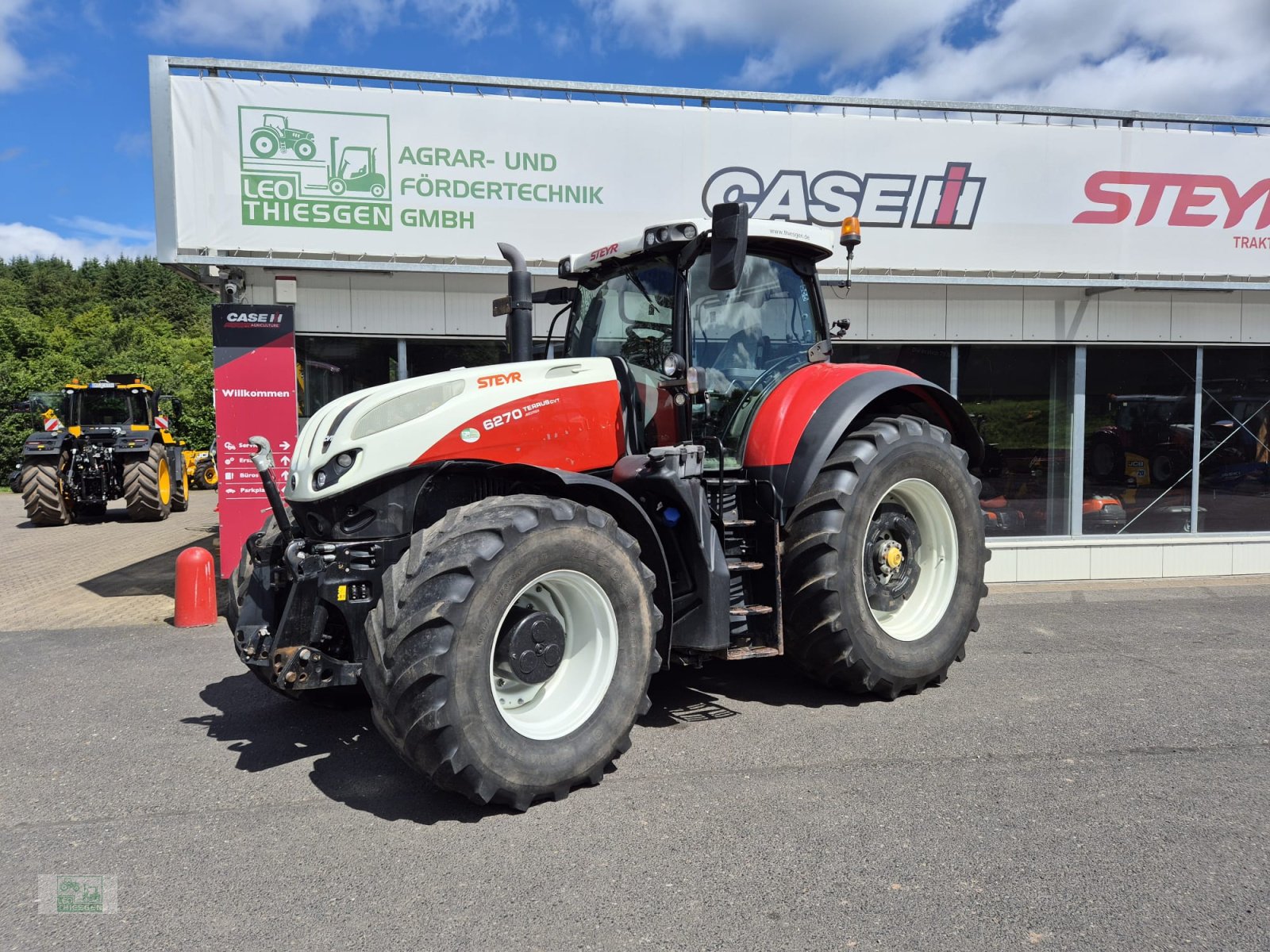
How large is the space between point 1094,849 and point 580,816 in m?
1.99

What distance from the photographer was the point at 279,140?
8070 millimetres

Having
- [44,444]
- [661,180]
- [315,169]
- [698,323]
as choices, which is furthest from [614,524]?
[44,444]

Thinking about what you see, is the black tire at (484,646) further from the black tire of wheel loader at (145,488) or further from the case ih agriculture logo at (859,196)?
the black tire of wheel loader at (145,488)

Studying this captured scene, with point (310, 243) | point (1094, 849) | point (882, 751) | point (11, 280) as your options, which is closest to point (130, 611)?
point (310, 243)

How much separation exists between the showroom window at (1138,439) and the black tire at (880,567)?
4.97 m

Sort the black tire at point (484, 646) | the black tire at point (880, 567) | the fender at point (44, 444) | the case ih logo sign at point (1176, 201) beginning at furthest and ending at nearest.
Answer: the fender at point (44, 444)
the case ih logo sign at point (1176, 201)
the black tire at point (880, 567)
the black tire at point (484, 646)

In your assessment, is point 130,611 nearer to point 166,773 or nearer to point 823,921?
point 166,773

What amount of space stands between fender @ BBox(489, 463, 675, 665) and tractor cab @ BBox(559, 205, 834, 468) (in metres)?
0.68

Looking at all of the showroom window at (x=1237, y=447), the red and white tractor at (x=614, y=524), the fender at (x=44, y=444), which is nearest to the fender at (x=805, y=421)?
the red and white tractor at (x=614, y=524)

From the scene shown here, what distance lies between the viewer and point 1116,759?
442 cm

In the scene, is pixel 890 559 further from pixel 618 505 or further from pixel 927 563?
pixel 618 505

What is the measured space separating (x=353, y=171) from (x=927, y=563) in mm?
5930

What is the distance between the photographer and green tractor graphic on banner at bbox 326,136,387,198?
820 cm

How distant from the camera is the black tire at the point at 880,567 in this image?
502cm
